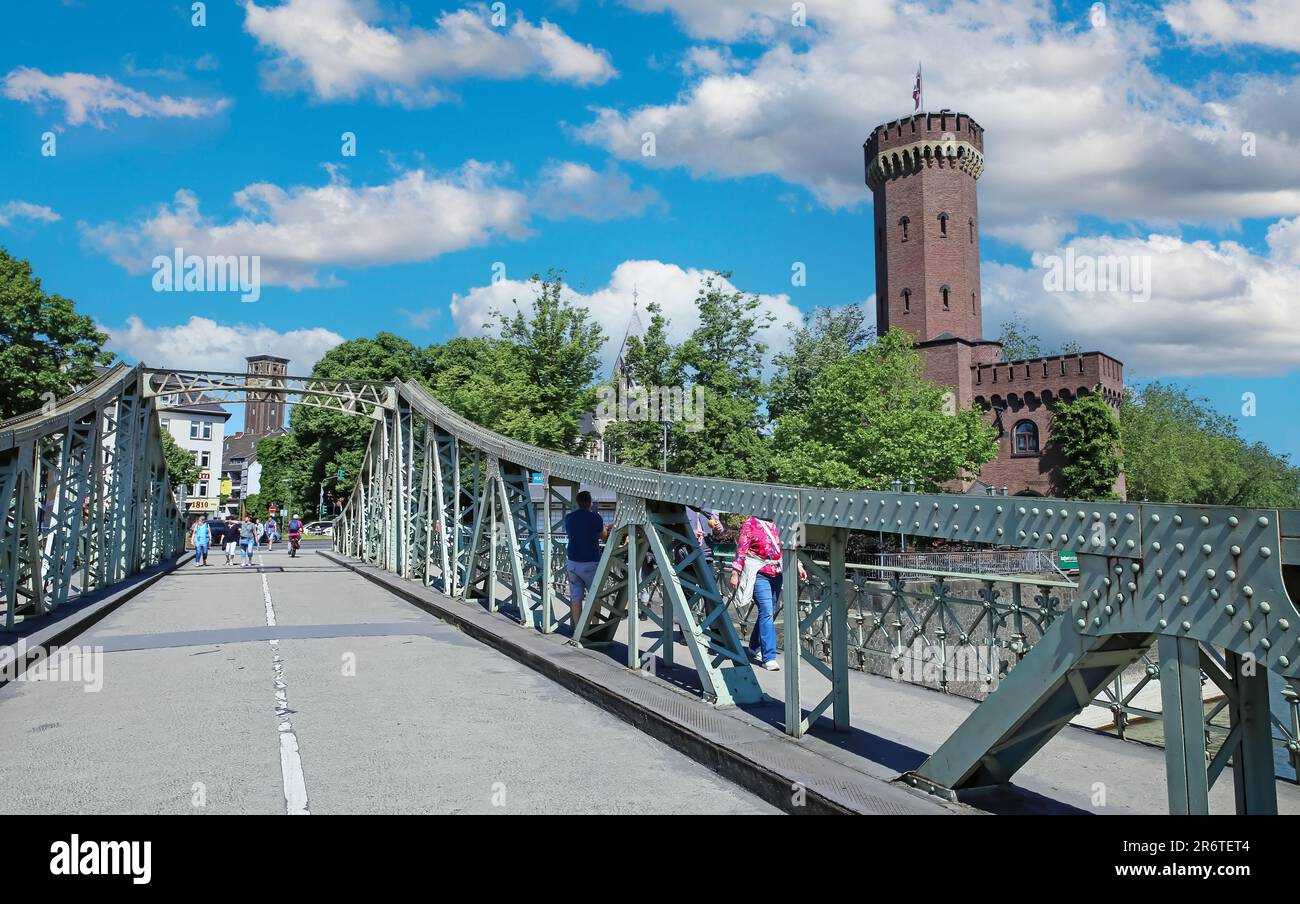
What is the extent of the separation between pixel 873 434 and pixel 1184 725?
43.6m

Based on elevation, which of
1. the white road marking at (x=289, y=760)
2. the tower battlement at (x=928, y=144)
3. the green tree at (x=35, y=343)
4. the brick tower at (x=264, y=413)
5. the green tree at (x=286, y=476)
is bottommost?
the white road marking at (x=289, y=760)

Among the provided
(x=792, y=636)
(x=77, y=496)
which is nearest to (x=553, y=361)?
(x=77, y=496)

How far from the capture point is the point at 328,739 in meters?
6.64

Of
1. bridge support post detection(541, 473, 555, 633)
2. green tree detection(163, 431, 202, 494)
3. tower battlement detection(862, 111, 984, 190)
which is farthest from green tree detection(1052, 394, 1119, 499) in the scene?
green tree detection(163, 431, 202, 494)

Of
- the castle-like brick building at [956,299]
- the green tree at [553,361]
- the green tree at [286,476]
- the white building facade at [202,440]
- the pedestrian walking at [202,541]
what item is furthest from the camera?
the white building facade at [202,440]

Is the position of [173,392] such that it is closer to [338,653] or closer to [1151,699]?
[338,653]

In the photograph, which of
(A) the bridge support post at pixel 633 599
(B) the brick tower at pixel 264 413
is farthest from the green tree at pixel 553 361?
(B) the brick tower at pixel 264 413

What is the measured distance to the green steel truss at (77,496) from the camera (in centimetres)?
1209

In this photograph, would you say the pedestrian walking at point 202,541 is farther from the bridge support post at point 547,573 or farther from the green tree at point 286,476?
the green tree at point 286,476

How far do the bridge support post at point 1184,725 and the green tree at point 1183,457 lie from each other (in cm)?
6422

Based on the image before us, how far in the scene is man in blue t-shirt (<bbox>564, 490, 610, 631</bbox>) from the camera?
9.99 metres

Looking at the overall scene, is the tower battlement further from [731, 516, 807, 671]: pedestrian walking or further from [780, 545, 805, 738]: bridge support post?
[780, 545, 805, 738]: bridge support post
